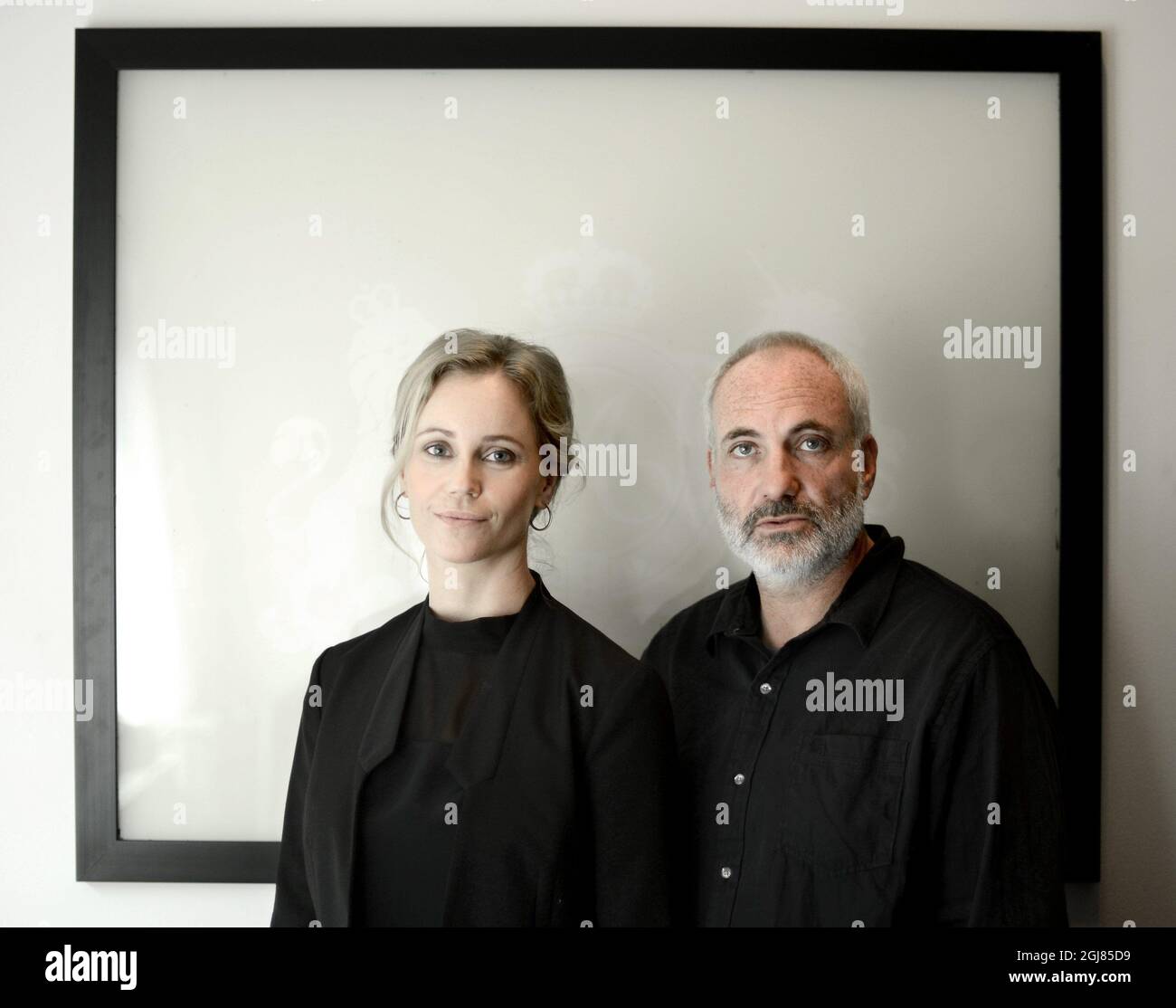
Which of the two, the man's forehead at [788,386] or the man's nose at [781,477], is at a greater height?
the man's forehead at [788,386]

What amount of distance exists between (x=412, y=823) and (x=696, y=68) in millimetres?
1222

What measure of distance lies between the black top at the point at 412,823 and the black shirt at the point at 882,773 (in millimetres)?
336

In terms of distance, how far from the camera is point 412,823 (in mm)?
1260

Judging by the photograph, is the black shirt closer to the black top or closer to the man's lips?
the man's lips

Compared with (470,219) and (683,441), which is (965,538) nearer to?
(683,441)

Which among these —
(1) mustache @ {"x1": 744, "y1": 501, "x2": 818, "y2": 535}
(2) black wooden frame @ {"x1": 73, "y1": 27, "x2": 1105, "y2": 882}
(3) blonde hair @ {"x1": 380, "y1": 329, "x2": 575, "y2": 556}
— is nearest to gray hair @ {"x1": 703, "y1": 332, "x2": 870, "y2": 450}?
(1) mustache @ {"x1": 744, "y1": 501, "x2": 818, "y2": 535}

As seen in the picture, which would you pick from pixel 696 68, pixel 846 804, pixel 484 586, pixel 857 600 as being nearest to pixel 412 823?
pixel 484 586

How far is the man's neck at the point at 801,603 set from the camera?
4.34 ft

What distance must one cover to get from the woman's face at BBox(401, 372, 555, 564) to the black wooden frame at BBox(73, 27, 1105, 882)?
56cm

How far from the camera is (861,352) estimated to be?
1.50 meters

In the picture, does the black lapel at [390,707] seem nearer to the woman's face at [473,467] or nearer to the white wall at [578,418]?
the woman's face at [473,467]

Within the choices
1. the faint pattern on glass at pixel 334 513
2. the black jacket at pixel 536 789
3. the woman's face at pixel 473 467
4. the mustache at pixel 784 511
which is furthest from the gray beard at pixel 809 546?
the faint pattern on glass at pixel 334 513

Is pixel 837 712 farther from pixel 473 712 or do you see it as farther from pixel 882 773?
pixel 473 712
